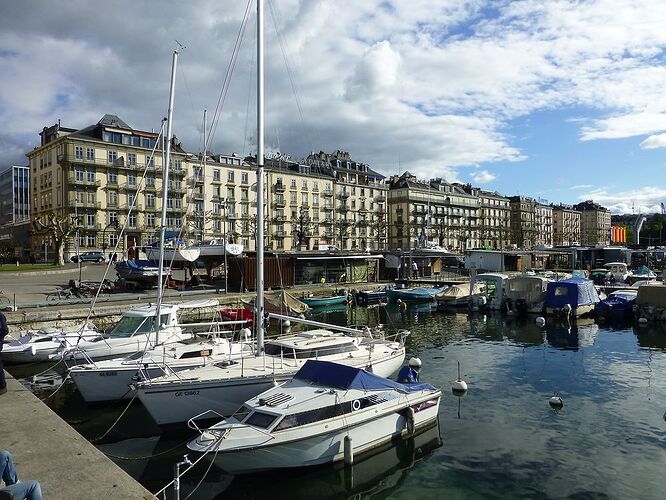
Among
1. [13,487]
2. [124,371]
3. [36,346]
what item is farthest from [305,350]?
[36,346]

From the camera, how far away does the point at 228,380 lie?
17359mm

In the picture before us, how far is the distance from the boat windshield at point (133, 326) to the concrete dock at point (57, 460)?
10.8m

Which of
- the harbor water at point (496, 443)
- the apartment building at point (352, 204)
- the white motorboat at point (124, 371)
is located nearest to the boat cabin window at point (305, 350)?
the white motorboat at point (124, 371)

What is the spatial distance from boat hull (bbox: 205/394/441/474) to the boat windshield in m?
13.9

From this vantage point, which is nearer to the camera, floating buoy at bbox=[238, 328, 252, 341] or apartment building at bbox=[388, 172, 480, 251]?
floating buoy at bbox=[238, 328, 252, 341]

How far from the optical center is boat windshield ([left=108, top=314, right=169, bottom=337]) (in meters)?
25.9

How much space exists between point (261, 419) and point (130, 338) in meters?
14.0

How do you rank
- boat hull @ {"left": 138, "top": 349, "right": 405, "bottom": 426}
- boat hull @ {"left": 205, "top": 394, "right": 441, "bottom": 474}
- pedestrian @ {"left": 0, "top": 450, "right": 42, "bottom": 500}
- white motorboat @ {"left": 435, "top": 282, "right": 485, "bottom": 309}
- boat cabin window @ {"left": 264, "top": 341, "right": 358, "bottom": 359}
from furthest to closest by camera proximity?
white motorboat @ {"left": 435, "top": 282, "right": 485, "bottom": 309} → boat cabin window @ {"left": 264, "top": 341, "right": 358, "bottom": 359} → boat hull @ {"left": 138, "top": 349, "right": 405, "bottom": 426} → boat hull @ {"left": 205, "top": 394, "right": 441, "bottom": 474} → pedestrian @ {"left": 0, "top": 450, "right": 42, "bottom": 500}

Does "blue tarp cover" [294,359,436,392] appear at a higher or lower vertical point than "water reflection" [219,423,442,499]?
higher

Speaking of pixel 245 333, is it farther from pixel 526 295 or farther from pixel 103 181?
pixel 103 181

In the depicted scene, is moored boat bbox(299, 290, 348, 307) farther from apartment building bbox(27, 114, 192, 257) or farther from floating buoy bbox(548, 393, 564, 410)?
apartment building bbox(27, 114, 192, 257)

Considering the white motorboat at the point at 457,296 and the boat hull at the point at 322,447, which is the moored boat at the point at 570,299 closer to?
the white motorboat at the point at 457,296

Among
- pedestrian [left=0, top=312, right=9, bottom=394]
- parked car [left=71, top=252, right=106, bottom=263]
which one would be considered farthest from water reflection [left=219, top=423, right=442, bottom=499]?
parked car [left=71, top=252, right=106, bottom=263]

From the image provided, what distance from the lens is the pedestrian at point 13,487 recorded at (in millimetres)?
7507
